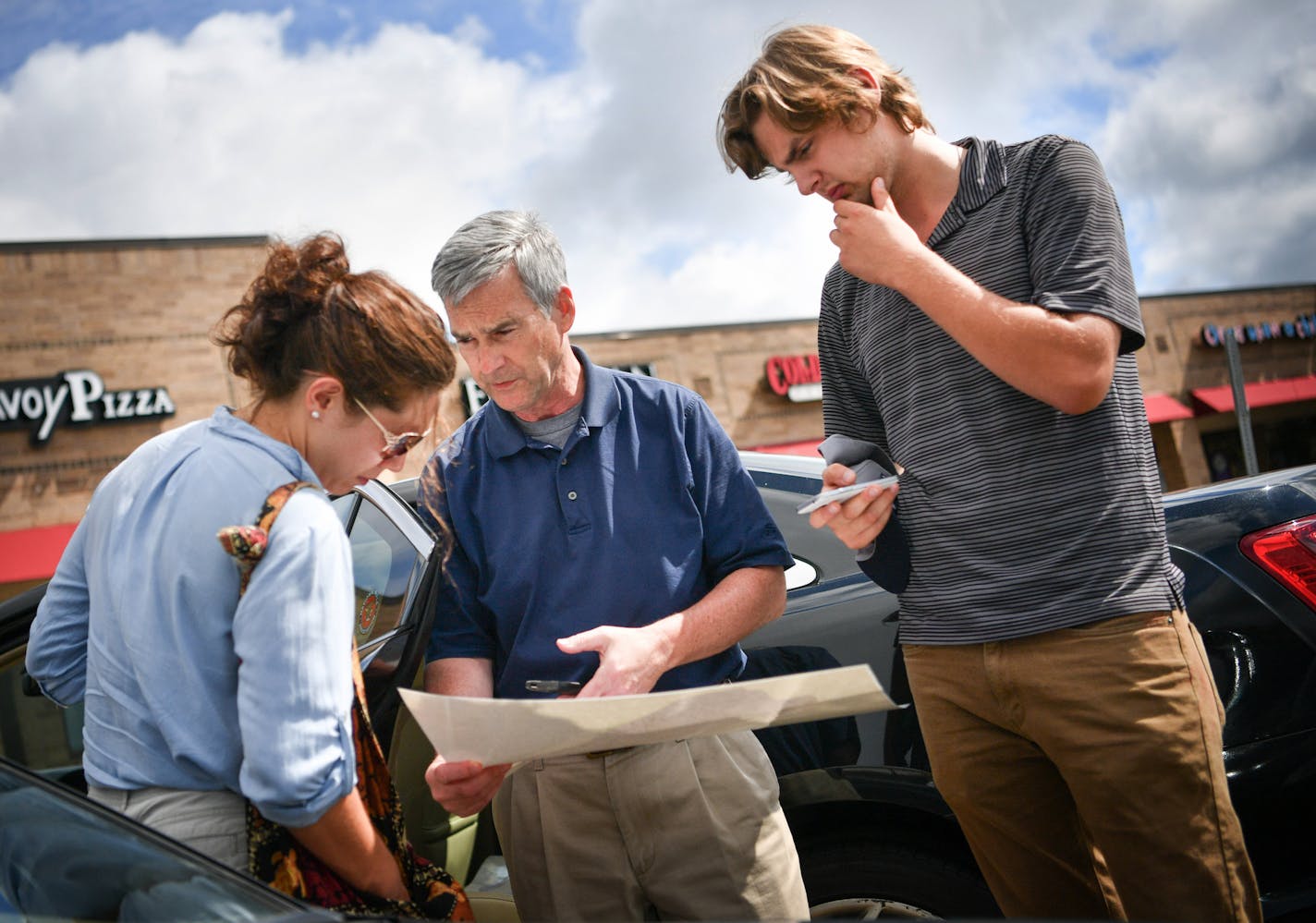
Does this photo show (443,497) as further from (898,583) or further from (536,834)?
(898,583)

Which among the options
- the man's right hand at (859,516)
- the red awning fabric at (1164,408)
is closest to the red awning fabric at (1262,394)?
the red awning fabric at (1164,408)

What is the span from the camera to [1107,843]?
147 cm

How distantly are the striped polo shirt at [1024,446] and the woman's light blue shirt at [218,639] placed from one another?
0.96 m

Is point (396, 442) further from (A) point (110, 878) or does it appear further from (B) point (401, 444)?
(A) point (110, 878)

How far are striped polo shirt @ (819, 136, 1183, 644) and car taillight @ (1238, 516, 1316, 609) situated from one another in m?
0.71

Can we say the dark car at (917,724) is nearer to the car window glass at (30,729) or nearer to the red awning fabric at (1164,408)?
the car window glass at (30,729)

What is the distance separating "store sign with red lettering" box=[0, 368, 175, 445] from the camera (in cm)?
1310

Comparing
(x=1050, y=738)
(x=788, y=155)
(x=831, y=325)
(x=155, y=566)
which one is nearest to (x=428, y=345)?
(x=155, y=566)

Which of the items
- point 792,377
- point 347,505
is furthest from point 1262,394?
point 347,505

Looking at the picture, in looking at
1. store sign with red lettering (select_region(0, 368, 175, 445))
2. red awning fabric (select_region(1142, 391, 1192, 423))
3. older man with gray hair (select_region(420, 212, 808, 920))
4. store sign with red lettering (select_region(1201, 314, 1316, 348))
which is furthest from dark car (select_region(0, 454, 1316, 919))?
store sign with red lettering (select_region(1201, 314, 1316, 348))

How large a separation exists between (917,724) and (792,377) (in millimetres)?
16295

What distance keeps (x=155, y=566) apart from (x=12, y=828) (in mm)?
390

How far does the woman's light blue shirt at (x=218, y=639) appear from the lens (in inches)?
41.2

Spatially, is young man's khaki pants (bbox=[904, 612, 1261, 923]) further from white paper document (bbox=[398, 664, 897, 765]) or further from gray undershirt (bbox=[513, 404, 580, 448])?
gray undershirt (bbox=[513, 404, 580, 448])
